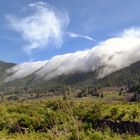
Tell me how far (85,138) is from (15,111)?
187ft

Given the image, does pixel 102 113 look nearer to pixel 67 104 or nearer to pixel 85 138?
pixel 85 138

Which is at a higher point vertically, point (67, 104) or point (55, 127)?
point (67, 104)

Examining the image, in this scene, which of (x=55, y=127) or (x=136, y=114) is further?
(x=136, y=114)

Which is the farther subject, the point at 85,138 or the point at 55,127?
the point at 85,138

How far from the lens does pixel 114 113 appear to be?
5500 centimetres

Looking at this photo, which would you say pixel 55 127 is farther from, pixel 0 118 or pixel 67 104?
pixel 0 118

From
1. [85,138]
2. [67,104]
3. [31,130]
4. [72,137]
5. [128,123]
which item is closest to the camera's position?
[67,104]

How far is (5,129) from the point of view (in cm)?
5328

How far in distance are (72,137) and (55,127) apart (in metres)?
4.69

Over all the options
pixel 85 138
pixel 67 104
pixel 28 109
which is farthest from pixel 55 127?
pixel 28 109

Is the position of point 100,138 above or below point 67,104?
below

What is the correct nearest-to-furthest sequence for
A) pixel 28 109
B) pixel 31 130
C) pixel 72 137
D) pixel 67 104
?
1. pixel 67 104
2. pixel 72 137
3. pixel 31 130
4. pixel 28 109

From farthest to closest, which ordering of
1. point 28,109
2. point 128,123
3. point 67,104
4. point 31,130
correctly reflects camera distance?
point 28,109 < point 31,130 < point 128,123 < point 67,104

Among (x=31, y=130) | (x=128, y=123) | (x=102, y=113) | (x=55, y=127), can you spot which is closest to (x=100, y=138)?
(x=55, y=127)
